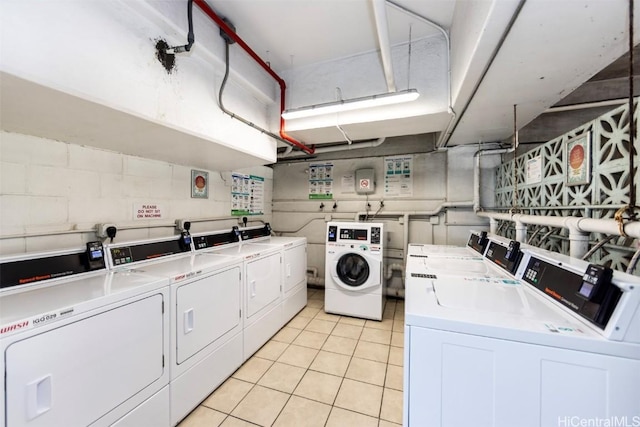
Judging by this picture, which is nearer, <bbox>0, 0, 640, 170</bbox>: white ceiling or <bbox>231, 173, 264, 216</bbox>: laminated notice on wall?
<bbox>0, 0, 640, 170</bbox>: white ceiling

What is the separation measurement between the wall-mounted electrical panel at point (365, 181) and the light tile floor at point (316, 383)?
6.63ft

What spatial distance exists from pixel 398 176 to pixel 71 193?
3777mm

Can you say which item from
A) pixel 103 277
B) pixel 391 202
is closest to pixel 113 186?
pixel 103 277

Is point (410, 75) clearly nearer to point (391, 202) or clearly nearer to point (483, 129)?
point (483, 129)

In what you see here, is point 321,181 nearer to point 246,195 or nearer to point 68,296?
point 246,195

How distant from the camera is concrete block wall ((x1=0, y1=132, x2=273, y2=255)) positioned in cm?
159

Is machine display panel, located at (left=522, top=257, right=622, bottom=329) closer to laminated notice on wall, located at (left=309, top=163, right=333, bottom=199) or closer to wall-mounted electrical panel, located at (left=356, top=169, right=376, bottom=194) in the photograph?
wall-mounted electrical panel, located at (left=356, top=169, right=376, bottom=194)

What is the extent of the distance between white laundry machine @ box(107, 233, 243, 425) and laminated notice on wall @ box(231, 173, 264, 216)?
52.8 inches

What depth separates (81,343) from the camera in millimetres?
1191

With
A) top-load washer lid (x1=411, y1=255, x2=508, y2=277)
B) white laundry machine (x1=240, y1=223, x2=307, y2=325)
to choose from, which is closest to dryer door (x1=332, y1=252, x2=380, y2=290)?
white laundry machine (x1=240, y1=223, x2=307, y2=325)

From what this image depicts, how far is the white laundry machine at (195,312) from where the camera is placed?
170cm

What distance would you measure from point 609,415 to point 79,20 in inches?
106

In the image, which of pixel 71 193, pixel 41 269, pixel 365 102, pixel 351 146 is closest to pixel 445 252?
pixel 365 102

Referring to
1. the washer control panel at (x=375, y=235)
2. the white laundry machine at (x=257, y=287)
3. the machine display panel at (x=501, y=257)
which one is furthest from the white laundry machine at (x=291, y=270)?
the machine display panel at (x=501, y=257)
